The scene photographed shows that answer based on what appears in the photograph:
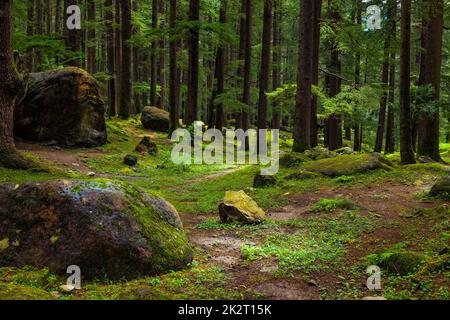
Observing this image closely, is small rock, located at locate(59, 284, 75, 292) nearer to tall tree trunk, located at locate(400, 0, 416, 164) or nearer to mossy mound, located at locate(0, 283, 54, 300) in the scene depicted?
mossy mound, located at locate(0, 283, 54, 300)

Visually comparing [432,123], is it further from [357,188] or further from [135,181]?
[135,181]

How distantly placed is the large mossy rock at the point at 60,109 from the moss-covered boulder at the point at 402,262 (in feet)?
43.3

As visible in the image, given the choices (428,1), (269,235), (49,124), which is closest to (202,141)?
(49,124)

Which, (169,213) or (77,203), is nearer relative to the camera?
(77,203)

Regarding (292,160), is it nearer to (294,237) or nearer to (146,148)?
(146,148)

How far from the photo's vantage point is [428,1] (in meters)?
12.1

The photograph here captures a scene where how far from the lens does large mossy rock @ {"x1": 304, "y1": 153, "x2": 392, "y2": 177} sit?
1291 centimetres

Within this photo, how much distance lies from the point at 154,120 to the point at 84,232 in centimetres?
2118

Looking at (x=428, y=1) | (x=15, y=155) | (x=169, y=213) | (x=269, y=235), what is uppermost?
(x=428, y=1)

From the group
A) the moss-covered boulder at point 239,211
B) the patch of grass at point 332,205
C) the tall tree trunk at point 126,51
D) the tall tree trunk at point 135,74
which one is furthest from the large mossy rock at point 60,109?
the tall tree trunk at point 135,74

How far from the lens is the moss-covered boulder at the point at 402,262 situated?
17.9 feet

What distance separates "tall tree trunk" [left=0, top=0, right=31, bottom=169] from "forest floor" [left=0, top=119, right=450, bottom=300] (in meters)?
0.51

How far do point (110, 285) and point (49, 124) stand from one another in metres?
12.0

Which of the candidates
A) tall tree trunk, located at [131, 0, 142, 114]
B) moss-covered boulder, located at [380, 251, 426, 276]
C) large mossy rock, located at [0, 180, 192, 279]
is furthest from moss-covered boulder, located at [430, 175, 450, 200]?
tall tree trunk, located at [131, 0, 142, 114]
